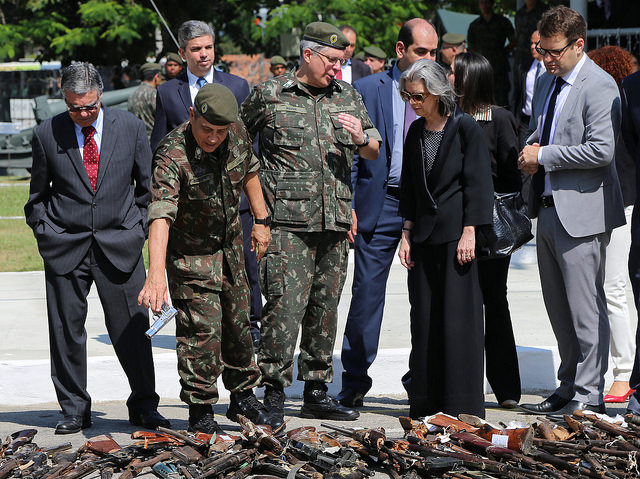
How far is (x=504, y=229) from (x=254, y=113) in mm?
1604

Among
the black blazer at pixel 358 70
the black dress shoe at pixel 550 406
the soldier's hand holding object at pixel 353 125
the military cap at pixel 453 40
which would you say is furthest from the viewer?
the black blazer at pixel 358 70

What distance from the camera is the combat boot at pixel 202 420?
539cm

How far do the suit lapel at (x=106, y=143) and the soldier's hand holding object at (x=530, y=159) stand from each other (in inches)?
93.8

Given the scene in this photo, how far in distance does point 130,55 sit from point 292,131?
22789mm

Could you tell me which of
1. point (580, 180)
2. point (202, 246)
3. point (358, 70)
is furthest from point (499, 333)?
point (358, 70)

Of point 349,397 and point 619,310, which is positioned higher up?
point 619,310

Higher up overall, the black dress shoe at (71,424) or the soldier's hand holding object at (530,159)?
the soldier's hand holding object at (530,159)

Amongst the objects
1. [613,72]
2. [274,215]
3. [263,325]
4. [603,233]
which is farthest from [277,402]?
[613,72]

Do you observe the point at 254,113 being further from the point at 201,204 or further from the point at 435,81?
the point at 435,81

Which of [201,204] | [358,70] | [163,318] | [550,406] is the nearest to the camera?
[163,318]

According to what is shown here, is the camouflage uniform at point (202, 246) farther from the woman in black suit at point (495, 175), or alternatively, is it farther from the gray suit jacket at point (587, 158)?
the gray suit jacket at point (587, 158)

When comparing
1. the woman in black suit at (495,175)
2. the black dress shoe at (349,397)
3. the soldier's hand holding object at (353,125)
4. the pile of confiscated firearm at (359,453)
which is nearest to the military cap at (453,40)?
the woman in black suit at (495,175)

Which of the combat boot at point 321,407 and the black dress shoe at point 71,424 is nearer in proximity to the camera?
the black dress shoe at point 71,424

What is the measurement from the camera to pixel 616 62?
6398mm
